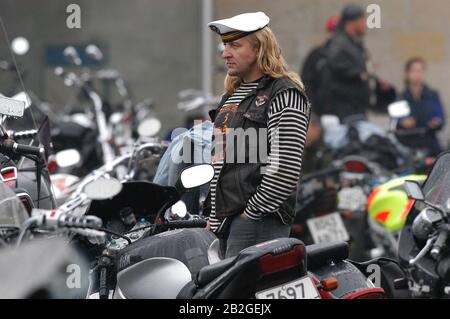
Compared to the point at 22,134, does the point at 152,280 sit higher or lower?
lower

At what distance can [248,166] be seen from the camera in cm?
525

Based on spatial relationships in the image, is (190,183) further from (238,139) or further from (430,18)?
(430,18)

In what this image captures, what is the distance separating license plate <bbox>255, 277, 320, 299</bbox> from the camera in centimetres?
440

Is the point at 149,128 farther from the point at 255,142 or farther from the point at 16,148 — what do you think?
the point at 255,142

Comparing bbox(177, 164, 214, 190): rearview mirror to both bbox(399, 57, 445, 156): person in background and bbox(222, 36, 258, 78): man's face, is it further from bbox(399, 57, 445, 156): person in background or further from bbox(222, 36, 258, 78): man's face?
bbox(399, 57, 445, 156): person in background

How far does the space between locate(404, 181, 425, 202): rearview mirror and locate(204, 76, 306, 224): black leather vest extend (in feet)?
2.71

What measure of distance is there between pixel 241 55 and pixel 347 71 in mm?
6107

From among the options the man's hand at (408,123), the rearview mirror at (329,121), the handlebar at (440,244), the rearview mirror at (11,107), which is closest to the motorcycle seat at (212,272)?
the rearview mirror at (11,107)

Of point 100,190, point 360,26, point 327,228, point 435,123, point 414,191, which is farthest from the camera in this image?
point 435,123

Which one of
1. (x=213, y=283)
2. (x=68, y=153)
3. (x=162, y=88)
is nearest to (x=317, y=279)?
(x=213, y=283)

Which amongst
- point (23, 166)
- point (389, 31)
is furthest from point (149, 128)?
point (389, 31)

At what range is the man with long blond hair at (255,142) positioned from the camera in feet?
16.9

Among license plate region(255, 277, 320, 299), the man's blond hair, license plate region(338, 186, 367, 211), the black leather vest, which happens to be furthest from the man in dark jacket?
license plate region(255, 277, 320, 299)

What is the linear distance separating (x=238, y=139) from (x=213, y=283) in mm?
1011
